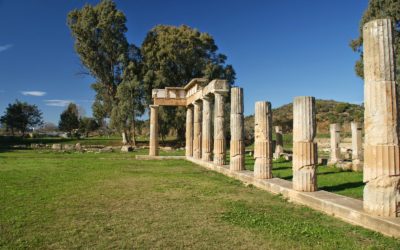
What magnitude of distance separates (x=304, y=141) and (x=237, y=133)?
5774 mm

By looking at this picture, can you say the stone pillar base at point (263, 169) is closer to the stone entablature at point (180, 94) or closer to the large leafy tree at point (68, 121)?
the stone entablature at point (180, 94)

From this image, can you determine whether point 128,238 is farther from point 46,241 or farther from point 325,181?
point 325,181

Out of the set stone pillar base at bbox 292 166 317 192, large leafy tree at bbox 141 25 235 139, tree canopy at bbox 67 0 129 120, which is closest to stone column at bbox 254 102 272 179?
stone pillar base at bbox 292 166 317 192

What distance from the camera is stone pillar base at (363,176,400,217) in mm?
6855

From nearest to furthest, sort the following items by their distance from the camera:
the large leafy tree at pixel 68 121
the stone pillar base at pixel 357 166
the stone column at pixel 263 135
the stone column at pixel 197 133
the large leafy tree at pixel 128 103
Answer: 1. the stone column at pixel 263 135
2. the stone pillar base at pixel 357 166
3. the stone column at pixel 197 133
4. the large leafy tree at pixel 128 103
5. the large leafy tree at pixel 68 121

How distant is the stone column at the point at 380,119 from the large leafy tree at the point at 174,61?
29003 mm

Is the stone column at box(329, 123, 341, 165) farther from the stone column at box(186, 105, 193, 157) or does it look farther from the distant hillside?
the distant hillside

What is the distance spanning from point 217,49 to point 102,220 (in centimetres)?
3431

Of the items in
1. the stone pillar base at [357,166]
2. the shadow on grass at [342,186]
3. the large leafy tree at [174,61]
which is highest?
the large leafy tree at [174,61]

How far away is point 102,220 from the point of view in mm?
7117

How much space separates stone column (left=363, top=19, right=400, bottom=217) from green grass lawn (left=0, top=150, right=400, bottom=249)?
1.06 metres

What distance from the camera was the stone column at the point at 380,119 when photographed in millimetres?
7047

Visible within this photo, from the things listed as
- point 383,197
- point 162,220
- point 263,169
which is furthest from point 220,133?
point 383,197

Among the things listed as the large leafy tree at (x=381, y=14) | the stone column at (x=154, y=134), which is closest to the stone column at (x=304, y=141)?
the stone column at (x=154, y=134)
